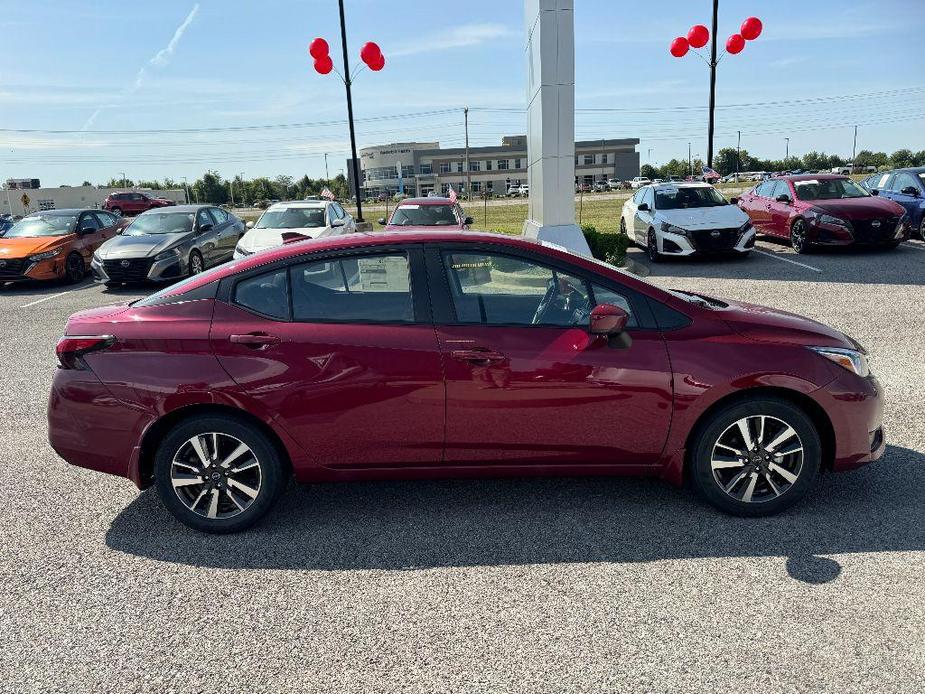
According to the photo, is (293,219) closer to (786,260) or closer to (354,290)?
(786,260)

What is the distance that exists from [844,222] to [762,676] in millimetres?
13588

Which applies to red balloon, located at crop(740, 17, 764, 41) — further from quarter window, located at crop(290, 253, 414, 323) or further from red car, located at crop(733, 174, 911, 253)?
quarter window, located at crop(290, 253, 414, 323)

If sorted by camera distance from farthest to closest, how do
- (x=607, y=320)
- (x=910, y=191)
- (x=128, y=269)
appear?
(x=910, y=191) < (x=128, y=269) < (x=607, y=320)

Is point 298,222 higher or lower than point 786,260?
higher

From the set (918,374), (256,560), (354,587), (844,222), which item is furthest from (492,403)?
(844,222)

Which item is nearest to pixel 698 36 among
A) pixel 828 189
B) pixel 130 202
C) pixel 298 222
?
pixel 828 189

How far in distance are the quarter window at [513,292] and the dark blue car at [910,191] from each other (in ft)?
48.9

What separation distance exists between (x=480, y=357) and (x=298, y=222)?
11.7 meters

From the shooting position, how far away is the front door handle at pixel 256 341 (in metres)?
3.69

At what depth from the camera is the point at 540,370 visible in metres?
3.64

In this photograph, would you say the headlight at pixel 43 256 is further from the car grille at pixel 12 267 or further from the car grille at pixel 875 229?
the car grille at pixel 875 229

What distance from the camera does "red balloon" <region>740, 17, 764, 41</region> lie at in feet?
62.5

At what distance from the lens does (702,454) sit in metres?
3.77

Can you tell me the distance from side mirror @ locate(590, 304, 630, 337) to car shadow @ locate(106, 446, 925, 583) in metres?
1.06
